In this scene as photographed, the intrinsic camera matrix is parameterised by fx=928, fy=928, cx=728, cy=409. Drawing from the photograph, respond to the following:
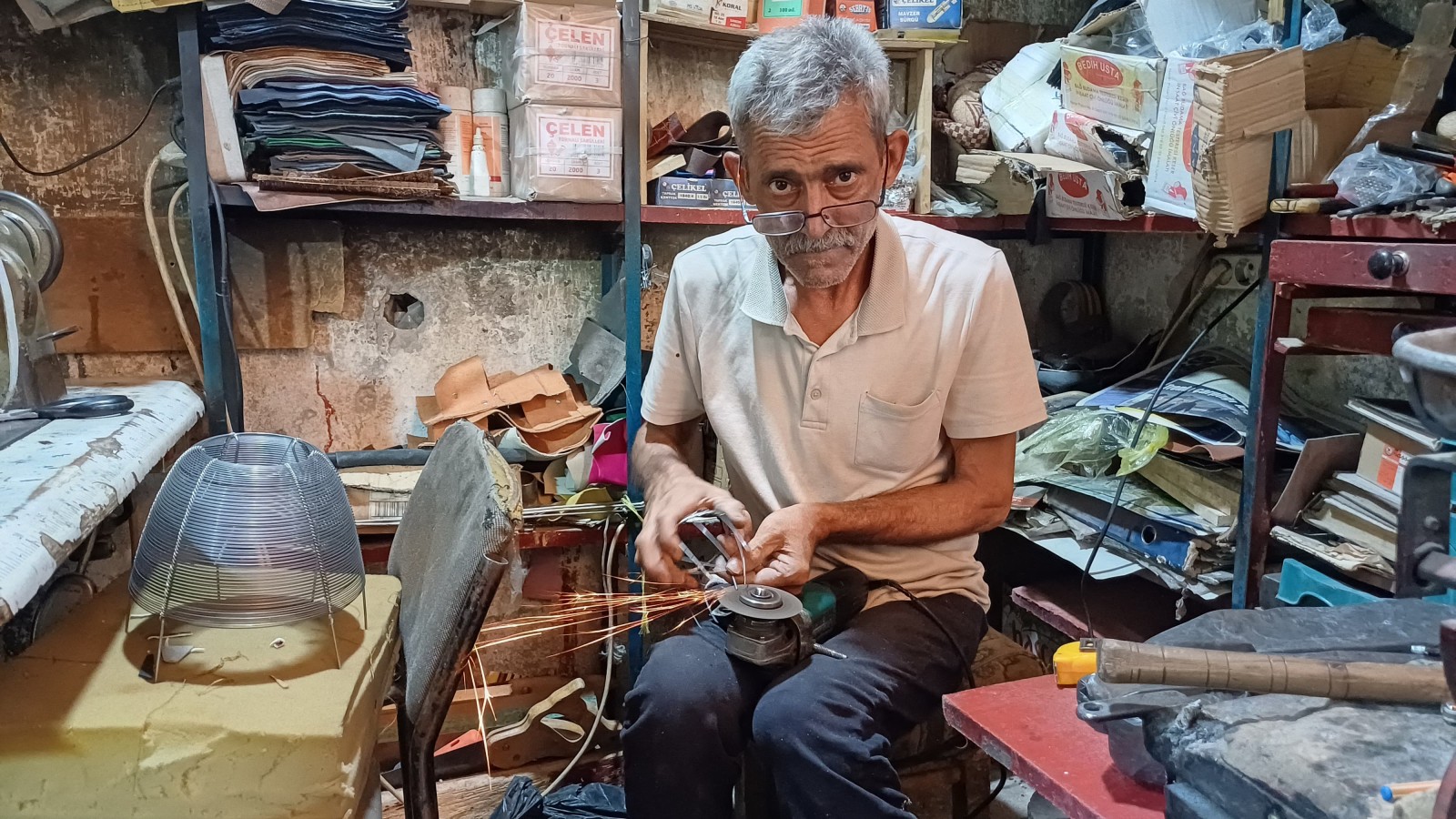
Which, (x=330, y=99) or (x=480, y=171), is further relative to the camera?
(x=480, y=171)

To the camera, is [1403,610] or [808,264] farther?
[808,264]

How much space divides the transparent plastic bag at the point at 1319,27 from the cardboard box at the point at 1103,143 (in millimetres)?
326

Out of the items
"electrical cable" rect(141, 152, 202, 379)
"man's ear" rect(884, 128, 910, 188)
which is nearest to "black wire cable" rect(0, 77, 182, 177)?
"electrical cable" rect(141, 152, 202, 379)

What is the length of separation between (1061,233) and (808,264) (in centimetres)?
165

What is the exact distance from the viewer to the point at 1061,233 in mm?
2922

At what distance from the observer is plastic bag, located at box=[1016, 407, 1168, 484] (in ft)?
6.89

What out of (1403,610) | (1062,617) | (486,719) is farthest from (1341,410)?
(486,719)

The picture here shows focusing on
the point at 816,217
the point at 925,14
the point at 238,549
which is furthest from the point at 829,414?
the point at 925,14

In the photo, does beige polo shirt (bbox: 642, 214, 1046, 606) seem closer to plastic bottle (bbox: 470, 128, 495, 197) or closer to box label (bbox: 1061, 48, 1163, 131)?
box label (bbox: 1061, 48, 1163, 131)

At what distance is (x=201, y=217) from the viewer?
1.97m

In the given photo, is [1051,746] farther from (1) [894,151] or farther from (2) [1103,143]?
(2) [1103,143]

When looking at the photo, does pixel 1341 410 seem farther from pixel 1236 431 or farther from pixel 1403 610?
pixel 1403 610

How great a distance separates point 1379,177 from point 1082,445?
35.7 inches

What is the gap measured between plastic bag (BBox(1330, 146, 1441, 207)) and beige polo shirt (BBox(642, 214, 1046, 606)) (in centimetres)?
58
